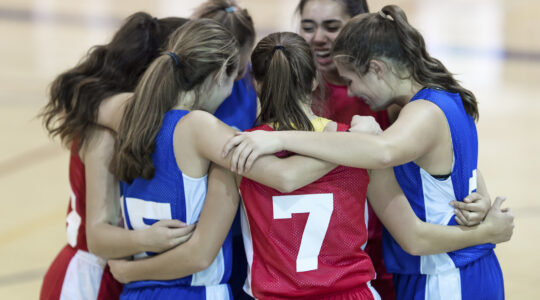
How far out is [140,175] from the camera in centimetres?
232

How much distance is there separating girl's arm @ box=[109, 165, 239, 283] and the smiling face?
100 centimetres

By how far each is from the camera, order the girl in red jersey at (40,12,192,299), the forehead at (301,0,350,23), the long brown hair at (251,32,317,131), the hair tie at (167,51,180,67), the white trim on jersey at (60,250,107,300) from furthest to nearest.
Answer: the forehead at (301,0,350,23) → the white trim on jersey at (60,250,107,300) → the girl in red jersey at (40,12,192,299) → the hair tie at (167,51,180,67) → the long brown hair at (251,32,317,131)

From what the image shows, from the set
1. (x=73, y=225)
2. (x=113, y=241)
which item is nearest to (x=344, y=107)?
(x=113, y=241)

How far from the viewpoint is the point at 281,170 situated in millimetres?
2086

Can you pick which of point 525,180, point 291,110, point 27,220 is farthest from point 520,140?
point 291,110

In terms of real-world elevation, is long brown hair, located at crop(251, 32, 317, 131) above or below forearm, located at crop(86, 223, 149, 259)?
above

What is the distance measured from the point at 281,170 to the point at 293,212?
159 mm

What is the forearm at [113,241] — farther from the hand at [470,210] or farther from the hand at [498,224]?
the hand at [498,224]

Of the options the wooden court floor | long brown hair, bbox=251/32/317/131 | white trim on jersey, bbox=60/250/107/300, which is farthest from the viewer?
the wooden court floor

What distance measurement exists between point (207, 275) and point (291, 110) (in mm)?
651

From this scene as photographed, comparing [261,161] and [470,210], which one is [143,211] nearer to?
[261,161]

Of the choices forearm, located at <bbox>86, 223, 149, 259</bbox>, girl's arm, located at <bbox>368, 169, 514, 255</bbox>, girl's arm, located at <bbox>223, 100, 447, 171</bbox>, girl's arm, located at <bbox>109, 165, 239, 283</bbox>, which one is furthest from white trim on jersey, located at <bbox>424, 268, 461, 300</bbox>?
forearm, located at <bbox>86, 223, 149, 259</bbox>

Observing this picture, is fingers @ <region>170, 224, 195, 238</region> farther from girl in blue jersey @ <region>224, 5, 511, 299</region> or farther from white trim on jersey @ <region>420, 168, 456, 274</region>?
white trim on jersey @ <region>420, 168, 456, 274</region>

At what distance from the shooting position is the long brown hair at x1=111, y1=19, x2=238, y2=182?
226 centimetres
